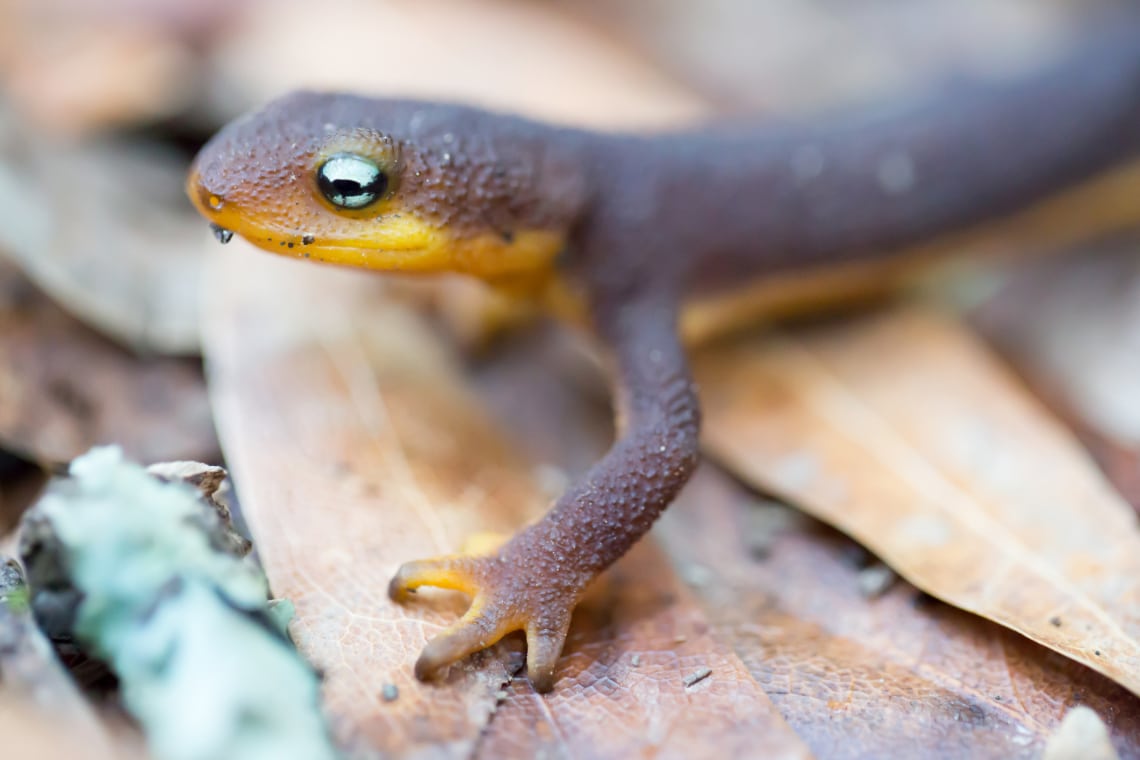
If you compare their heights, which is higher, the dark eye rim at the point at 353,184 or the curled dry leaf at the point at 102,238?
the dark eye rim at the point at 353,184

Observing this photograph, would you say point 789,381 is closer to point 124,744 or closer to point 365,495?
point 365,495

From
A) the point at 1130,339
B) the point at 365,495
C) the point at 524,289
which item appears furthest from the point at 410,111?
the point at 1130,339

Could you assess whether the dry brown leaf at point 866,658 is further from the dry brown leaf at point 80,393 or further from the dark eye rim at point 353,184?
the dry brown leaf at point 80,393

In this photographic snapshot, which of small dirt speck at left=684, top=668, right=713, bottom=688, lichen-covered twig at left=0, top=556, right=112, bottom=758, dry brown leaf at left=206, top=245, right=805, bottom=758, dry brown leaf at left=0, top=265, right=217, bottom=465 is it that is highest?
lichen-covered twig at left=0, top=556, right=112, bottom=758

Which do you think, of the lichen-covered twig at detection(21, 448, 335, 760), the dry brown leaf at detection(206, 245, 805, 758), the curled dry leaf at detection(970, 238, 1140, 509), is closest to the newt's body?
the dry brown leaf at detection(206, 245, 805, 758)

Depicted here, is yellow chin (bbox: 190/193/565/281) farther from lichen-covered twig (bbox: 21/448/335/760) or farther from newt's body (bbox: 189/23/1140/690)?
lichen-covered twig (bbox: 21/448/335/760)

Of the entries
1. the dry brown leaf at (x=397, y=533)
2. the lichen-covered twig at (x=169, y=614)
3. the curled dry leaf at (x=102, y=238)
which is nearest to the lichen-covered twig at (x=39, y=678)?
the lichen-covered twig at (x=169, y=614)

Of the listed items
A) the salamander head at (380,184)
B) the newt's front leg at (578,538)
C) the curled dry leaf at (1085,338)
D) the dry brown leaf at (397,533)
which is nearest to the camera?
the dry brown leaf at (397,533)
